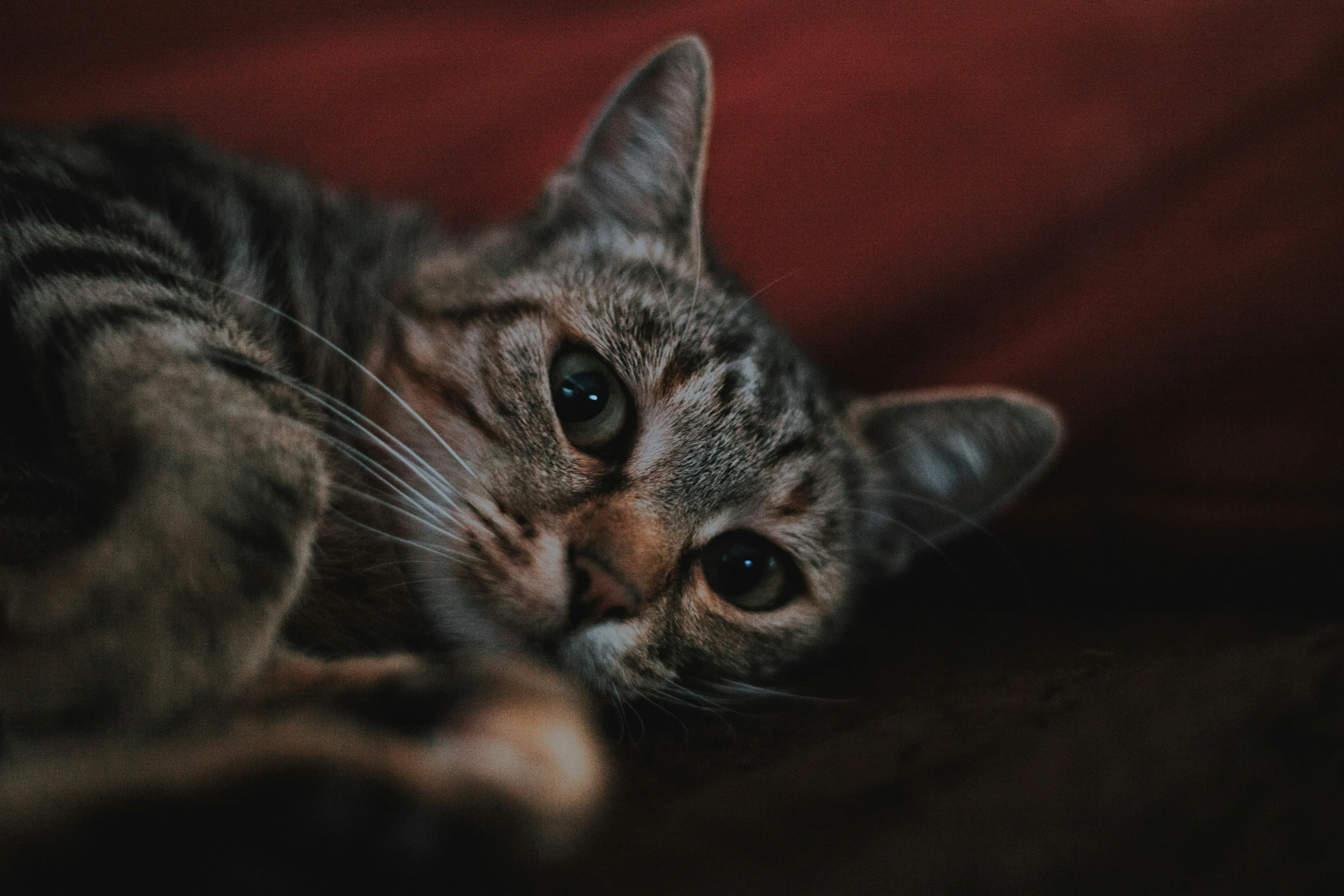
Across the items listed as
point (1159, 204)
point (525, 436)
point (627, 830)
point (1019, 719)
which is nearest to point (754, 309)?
point (525, 436)

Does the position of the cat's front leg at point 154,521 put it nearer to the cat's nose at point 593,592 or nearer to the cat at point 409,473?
the cat at point 409,473

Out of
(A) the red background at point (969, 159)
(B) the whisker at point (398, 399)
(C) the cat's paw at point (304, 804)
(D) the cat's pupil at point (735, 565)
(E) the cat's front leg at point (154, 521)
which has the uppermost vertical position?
(A) the red background at point (969, 159)

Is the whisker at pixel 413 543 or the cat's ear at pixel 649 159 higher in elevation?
the cat's ear at pixel 649 159

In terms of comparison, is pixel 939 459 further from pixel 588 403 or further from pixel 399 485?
pixel 399 485

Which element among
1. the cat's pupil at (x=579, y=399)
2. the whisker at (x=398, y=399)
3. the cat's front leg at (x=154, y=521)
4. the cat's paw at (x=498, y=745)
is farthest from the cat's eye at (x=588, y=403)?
the cat's paw at (x=498, y=745)

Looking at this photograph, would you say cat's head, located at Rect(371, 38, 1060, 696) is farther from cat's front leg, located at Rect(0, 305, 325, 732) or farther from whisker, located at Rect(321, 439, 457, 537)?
cat's front leg, located at Rect(0, 305, 325, 732)

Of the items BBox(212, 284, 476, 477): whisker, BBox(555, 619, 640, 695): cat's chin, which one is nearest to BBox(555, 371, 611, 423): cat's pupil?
BBox(212, 284, 476, 477): whisker

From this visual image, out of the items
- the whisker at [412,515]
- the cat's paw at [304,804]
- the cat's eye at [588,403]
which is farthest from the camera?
the cat's eye at [588,403]

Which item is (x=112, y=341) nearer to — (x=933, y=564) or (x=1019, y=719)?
(x=1019, y=719)

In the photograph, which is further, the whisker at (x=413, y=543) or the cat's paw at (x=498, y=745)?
the whisker at (x=413, y=543)
